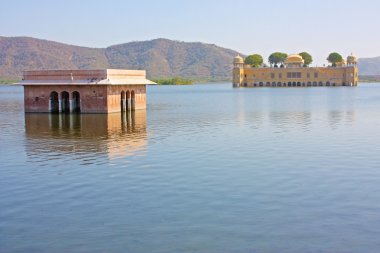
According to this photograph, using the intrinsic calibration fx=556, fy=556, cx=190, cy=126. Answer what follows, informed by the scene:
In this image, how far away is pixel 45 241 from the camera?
8359mm

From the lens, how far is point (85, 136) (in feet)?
70.4

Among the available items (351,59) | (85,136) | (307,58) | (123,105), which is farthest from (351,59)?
(85,136)

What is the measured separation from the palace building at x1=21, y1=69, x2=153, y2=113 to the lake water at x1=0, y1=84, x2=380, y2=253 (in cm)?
1097

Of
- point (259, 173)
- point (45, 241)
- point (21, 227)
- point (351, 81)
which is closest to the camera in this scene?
point (45, 241)

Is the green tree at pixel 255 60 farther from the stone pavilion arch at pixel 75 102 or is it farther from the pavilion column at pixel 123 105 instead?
the stone pavilion arch at pixel 75 102

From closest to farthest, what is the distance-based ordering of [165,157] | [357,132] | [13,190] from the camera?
[13,190] < [165,157] < [357,132]

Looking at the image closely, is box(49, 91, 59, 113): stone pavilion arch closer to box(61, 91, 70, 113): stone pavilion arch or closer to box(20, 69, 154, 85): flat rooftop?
box(61, 91, 70, 113): stone pavilion arch

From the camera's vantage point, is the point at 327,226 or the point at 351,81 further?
the point at 351,81

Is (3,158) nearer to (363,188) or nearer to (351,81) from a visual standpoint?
(363,188)

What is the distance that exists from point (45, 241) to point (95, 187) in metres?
3.56

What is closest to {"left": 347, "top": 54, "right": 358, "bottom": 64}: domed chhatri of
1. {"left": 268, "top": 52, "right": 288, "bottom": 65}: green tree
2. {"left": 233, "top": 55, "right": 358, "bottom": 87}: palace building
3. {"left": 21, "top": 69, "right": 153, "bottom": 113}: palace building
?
{"left": 233, "top": 55, "right": 358, "bottom": 87}: palace building

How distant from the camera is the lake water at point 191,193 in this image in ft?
27.3

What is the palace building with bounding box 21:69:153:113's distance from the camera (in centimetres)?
3173

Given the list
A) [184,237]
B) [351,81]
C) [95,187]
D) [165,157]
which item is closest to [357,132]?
[165,157]
